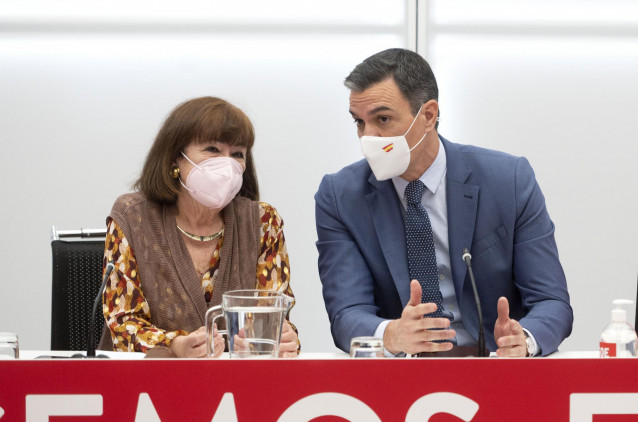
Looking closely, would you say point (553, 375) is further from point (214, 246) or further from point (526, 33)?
point (526, 33)

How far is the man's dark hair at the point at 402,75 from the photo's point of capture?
237 centimetres

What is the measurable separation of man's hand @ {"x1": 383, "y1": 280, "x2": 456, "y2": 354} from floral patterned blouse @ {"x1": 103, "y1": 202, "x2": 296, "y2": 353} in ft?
1.93

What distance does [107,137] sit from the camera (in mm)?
3867

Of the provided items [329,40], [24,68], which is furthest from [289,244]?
[24,68]

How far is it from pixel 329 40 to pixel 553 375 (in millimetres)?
2820

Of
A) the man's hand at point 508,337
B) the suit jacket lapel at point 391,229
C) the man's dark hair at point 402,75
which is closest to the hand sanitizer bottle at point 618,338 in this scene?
the man's hand at point 508,337

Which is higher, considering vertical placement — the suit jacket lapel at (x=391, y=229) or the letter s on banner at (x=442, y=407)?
the suit jacket lapel at (x=391, y=229)

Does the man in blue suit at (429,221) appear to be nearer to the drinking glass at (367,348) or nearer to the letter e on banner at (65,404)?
the drinking glass at (367,348)

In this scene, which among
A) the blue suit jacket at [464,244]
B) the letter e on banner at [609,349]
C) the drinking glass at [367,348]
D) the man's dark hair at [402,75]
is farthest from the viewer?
the man's dark hair at [402,75]

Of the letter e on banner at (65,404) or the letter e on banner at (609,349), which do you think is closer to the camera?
the letter e on banner at (65,404)

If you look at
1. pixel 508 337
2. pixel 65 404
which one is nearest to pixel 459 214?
pixel 508 337

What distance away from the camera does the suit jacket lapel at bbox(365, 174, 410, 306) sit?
7.43 feet

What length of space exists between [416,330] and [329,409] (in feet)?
1.87

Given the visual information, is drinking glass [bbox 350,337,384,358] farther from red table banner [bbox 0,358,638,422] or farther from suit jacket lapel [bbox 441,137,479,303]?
suit jacket lapel [bbox 441,137,479,303]
